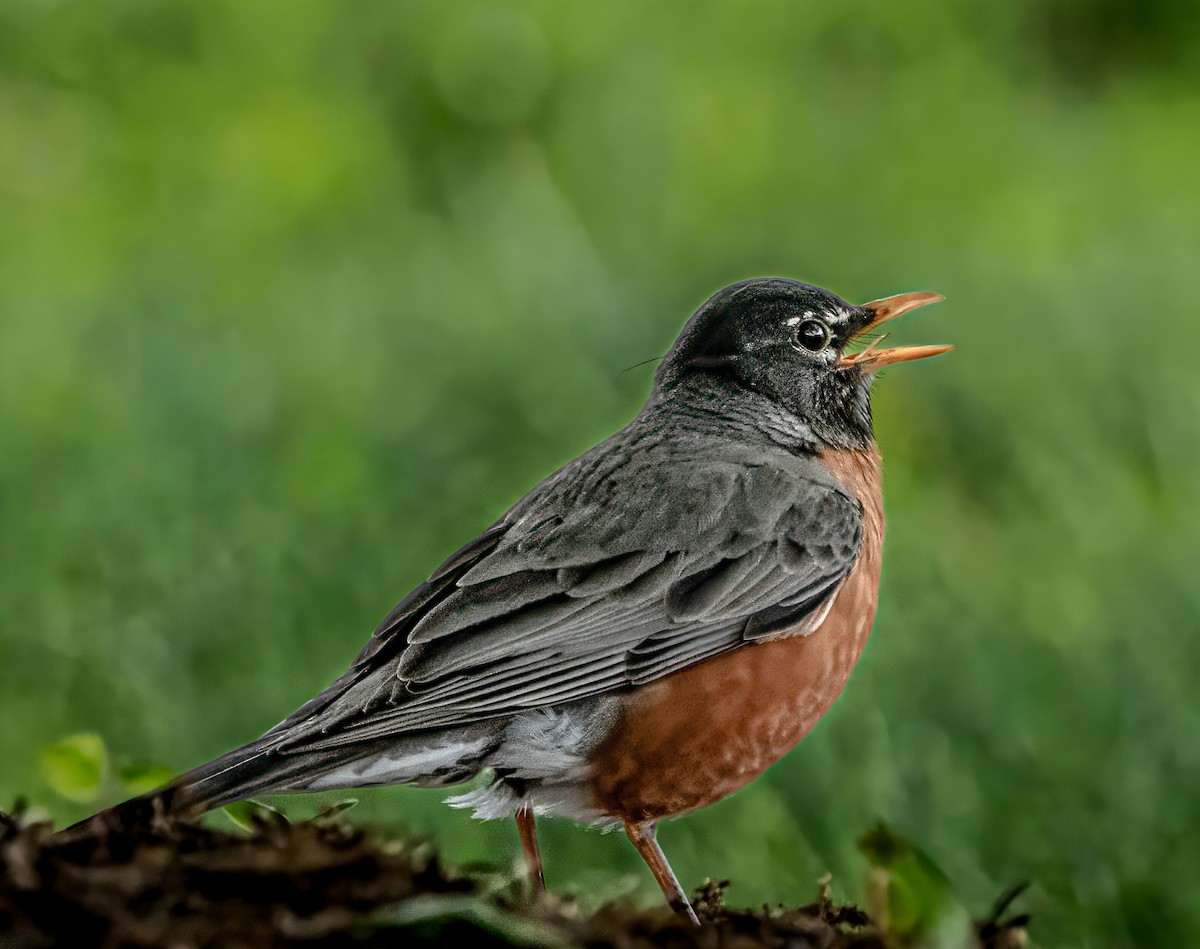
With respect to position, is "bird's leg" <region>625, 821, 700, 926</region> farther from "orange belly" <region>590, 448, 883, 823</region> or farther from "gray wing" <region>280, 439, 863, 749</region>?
"gray wing" <region>280, 439, 863, 749</region>

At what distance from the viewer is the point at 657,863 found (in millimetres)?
3264

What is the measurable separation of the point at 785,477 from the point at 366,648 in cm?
117

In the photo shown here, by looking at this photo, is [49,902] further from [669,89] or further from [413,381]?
[669,89]

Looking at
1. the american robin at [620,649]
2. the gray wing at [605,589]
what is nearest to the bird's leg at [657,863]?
the american robin at [620,649]

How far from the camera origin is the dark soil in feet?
6.57

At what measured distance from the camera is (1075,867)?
4840 millimetres

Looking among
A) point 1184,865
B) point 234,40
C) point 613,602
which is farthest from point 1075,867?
point 234,40

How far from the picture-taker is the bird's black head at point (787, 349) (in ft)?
13.7

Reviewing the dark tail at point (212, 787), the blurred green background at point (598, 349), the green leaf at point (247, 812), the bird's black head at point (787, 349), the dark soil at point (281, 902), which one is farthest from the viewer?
the blurred green background at point (598, 349)

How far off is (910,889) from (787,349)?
6.40 ft

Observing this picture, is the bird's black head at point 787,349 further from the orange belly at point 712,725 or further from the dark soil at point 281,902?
the dark soil at point 281,902

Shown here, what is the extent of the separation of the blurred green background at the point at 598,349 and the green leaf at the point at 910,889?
0.59 metres

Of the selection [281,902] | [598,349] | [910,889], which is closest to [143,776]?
[281,902]

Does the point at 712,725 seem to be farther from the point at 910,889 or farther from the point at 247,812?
the point at 247,812
